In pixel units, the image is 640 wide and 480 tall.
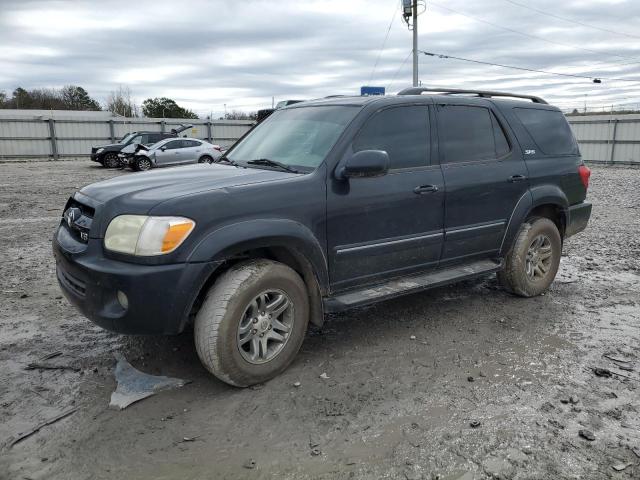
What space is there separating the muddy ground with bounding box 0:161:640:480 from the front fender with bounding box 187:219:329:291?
31.7 inches

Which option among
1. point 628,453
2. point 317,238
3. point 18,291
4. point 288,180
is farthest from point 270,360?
point 18,291

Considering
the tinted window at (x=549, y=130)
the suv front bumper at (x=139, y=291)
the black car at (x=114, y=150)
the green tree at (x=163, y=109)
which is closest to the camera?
the suv front bumper at (x=139, y=291)

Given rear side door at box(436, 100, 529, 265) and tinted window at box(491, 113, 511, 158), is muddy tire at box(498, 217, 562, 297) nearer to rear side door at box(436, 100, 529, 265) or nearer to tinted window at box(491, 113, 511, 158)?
rear side door at box(436, 100, 529, 265)

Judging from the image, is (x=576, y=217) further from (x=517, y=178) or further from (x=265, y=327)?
(x=265, y=327)

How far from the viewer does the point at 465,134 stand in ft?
14.9

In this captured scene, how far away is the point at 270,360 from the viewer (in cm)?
346

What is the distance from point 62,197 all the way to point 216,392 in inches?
436

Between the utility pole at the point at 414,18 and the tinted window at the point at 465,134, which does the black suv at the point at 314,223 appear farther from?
the utility pole at the point at 414,18

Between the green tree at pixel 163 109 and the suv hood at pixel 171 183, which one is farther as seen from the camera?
the green tree at pixel 163 109

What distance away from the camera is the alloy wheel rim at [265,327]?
3.35 metres

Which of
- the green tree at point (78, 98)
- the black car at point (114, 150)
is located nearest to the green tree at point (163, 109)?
the green tree at point (78, 98)

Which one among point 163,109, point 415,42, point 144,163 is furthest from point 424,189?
point 163,109

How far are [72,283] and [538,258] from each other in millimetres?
4139

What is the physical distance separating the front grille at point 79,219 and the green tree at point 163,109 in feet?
210
